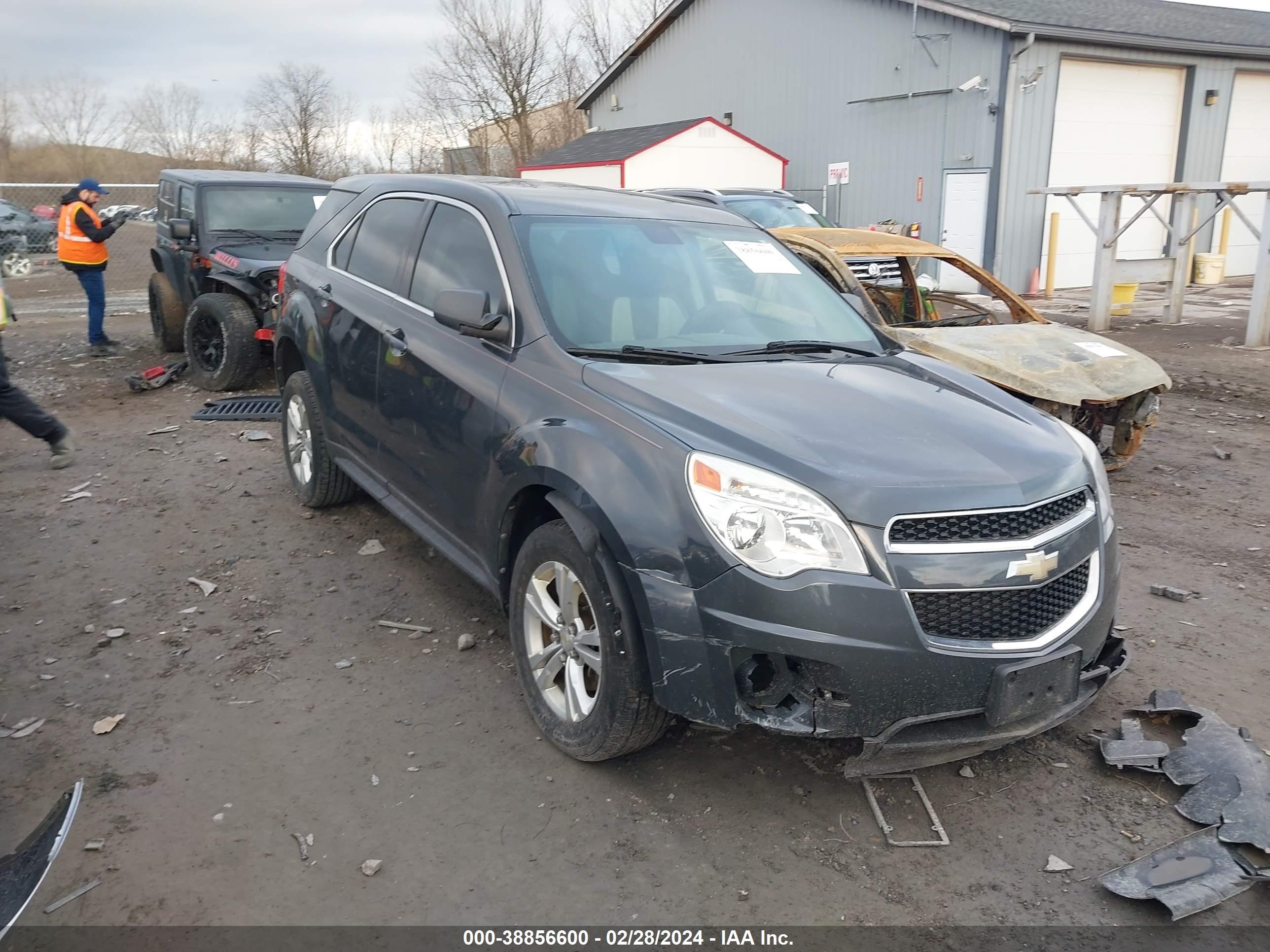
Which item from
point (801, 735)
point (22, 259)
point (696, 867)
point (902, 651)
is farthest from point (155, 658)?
point (22, 259)

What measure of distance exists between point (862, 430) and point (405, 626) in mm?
2378

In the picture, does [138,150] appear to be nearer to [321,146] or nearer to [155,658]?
[321,146]

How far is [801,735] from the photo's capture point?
9.33 feet

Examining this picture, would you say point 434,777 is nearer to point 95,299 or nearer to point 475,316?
point 475,316

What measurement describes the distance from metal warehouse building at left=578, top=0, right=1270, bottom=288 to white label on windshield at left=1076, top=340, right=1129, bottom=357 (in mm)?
12915

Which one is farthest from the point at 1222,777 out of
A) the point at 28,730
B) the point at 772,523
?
the point at 28,730

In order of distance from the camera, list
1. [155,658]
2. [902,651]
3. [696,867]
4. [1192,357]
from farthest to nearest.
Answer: [1192,357] < [155,658] < [696,867] < [902,651]

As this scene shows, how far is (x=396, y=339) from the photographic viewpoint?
4426 mm

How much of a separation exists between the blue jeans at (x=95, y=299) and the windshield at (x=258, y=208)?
8.10 ft

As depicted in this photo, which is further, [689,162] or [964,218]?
[689,162]

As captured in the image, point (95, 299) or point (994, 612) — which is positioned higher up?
point (95, 299)

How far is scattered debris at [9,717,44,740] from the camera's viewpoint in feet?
11.8

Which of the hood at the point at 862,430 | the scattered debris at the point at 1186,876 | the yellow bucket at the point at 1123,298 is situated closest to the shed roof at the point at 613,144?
the yellow bucket at the point at 1123,298

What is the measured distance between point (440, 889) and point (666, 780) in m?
0.86
